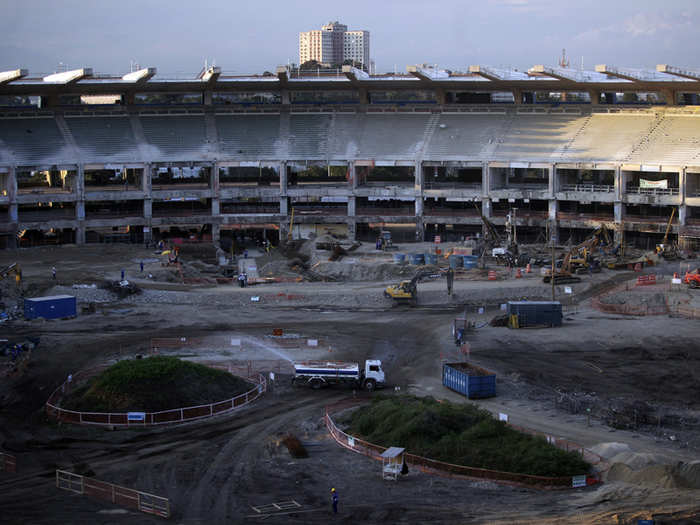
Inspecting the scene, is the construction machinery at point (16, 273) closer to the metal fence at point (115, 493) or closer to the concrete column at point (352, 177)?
the metal fence at point (115, 493)

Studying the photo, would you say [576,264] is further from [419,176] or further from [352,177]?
[352,177]

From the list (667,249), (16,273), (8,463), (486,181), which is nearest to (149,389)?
(8,463)

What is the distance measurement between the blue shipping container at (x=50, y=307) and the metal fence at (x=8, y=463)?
2069cm

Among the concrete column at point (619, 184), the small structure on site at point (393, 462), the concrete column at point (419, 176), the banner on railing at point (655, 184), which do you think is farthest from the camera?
the concrete column at point (419, 176)

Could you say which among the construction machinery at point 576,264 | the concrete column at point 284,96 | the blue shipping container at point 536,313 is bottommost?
the blue shipping container at point 536,313

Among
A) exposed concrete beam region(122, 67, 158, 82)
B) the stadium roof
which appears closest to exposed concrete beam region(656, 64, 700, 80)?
the stadium roof

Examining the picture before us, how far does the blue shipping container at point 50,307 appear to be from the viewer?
4628 centimetres

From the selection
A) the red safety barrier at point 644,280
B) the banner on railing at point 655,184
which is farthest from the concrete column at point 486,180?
the red safety barrier at point 644,280

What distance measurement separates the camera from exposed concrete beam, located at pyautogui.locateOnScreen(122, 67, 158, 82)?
71.9 m

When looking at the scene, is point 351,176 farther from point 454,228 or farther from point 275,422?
point 275,422

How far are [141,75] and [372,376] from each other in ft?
150

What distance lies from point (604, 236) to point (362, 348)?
110ft

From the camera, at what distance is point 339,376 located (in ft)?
115

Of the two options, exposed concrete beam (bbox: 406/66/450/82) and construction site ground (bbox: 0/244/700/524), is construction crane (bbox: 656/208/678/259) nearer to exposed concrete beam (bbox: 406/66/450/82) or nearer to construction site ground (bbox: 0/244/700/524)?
construction site ground (bbox: 0/244/700/524)
